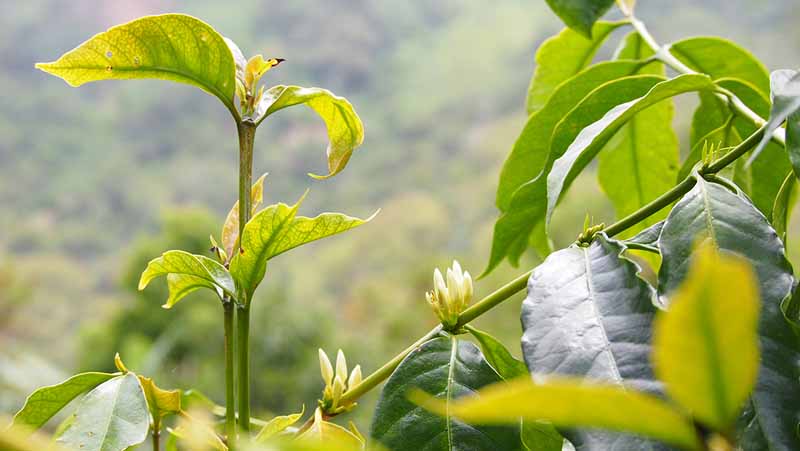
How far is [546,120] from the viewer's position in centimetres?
34

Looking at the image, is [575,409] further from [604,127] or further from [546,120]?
[546,120]

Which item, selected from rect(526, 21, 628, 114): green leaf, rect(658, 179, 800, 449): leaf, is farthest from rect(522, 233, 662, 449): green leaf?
rect(526, 21, 628, 114): green leaf

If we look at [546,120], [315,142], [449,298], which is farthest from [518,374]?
[315,142]

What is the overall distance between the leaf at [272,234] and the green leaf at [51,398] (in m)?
0.07

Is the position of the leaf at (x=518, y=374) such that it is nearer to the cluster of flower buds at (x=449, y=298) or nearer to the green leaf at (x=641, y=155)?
the cluster of flower buds at (x=449, y=298)

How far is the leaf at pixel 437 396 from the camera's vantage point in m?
0.21

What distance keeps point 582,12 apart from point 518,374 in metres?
0.15

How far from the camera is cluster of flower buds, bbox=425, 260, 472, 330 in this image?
25 cm

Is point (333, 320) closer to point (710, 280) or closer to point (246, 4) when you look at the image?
point (710, 280)

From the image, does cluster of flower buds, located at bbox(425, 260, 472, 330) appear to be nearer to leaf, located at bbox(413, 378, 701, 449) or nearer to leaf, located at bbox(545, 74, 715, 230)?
leaf, located at bbox(545, 74, 715, 230)

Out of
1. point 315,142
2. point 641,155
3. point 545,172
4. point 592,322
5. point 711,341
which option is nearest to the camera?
point 711,341

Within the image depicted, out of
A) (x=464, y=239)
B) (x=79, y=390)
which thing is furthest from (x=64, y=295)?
(x=79, y=390)

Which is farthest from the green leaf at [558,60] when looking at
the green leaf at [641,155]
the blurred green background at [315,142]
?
the blurred green background at [315,142]

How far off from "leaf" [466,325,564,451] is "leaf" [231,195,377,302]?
0.06 m
